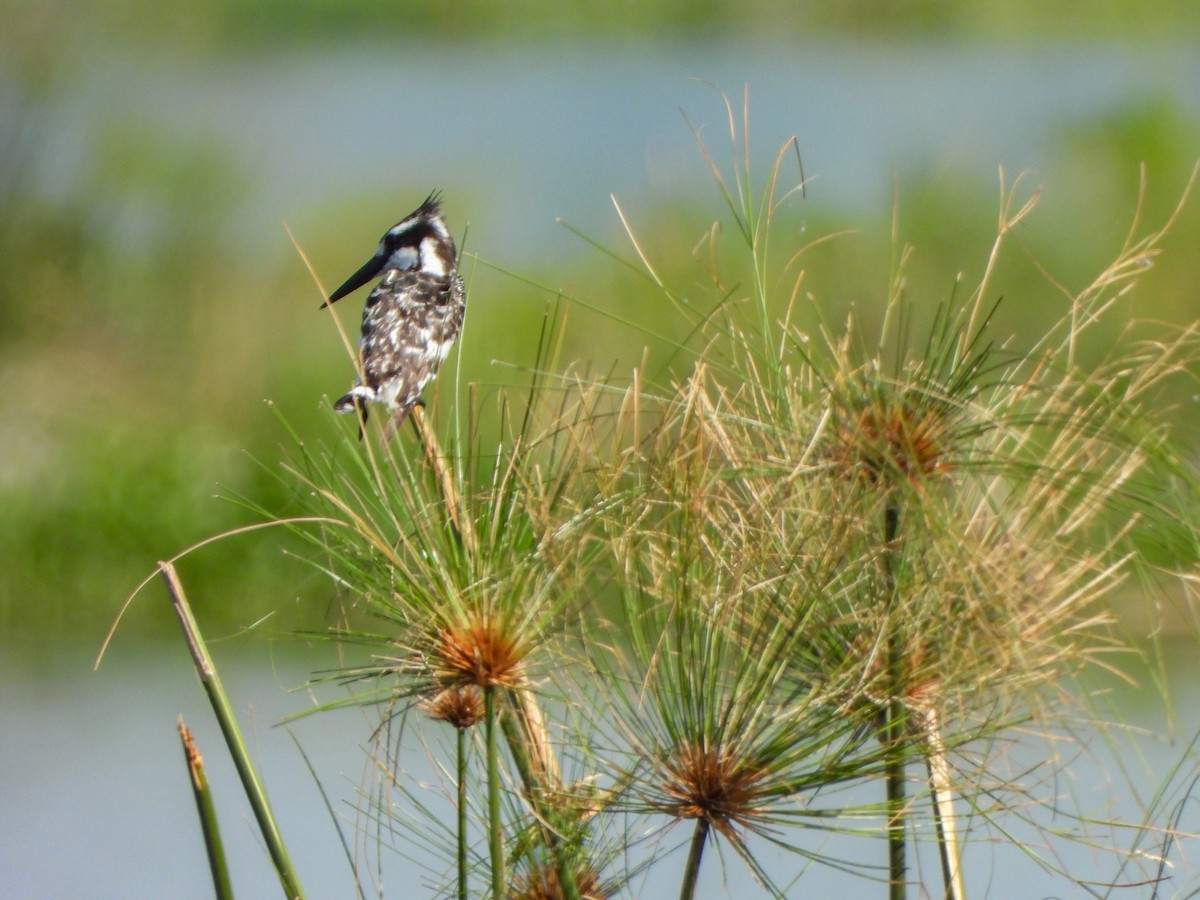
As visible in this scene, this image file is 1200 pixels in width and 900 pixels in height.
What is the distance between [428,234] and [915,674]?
8.10 ft

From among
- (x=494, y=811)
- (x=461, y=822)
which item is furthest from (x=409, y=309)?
(x=494, y=811)

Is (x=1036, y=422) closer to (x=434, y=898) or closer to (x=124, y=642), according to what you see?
(x=434, y=898)

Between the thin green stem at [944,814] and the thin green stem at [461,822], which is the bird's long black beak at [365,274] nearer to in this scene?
the thin green stem at [461,822]

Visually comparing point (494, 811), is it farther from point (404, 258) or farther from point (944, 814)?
point (404, 258)

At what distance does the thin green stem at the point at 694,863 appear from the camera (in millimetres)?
952

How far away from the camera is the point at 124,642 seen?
6.19 meters

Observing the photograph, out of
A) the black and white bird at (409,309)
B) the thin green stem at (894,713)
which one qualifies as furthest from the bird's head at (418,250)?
the thin green stem at (894,713)

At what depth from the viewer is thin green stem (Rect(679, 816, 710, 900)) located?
3.12ft

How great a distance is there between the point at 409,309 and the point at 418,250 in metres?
0.61

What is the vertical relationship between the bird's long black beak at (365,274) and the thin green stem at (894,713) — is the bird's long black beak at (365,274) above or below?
above

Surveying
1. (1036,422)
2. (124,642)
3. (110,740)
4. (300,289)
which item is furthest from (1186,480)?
(300,289)

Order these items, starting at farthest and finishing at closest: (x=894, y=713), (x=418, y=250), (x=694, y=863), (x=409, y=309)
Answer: (x=418, y=250)
(x=409, y=309)
(x=894, y=713)
(x=694, y=863)

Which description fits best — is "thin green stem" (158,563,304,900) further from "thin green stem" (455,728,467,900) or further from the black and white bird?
the black and white bird

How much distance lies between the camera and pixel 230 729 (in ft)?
3.15
